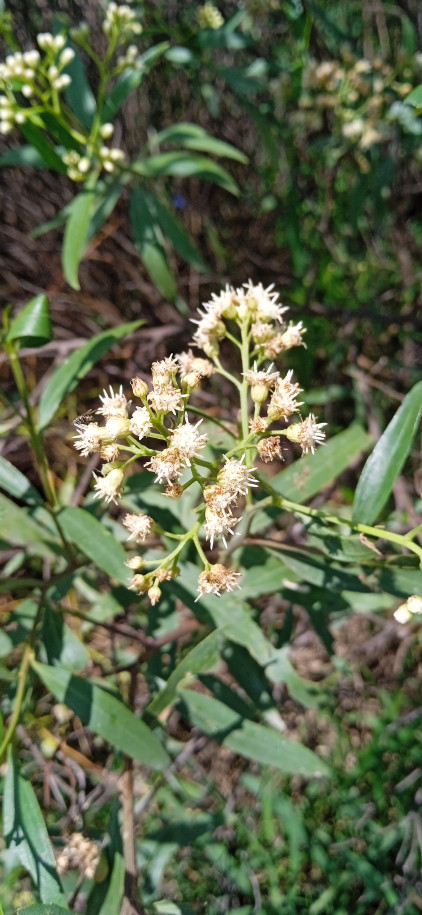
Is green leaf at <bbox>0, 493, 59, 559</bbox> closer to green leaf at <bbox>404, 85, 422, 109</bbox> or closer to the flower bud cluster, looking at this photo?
the flower bud cluster

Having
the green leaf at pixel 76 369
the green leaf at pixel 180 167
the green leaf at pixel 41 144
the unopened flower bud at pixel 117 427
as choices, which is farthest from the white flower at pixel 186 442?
the green leaf at pixel 180 167

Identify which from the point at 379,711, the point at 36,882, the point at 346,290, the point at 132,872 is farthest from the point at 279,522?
the point at 36,882

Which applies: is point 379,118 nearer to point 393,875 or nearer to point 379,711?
point 379,711

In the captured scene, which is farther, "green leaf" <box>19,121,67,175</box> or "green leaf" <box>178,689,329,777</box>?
"green leaf" <box>19,121,67,175</box>

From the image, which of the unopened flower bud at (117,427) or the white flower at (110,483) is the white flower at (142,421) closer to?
the unopened flower bud at (117,427)

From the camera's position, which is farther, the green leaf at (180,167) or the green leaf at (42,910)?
the green leaf at (180,167)

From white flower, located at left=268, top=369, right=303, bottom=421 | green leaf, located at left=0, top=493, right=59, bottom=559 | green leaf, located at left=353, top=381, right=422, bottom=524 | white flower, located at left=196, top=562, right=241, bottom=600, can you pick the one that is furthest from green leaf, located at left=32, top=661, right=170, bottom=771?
white flower, located at left=268, top=369, right=303, bottom=421

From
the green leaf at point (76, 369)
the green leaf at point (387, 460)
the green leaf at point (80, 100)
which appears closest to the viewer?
the green leaf at point (387, 460)
